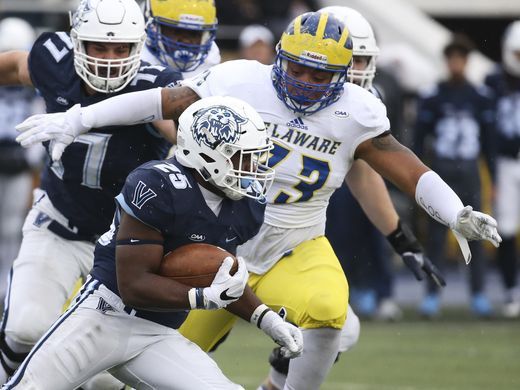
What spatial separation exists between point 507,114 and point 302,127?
4.74 meters

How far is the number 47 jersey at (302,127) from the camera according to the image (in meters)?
5.16

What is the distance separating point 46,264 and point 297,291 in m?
1.10

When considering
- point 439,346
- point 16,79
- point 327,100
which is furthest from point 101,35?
point 439,346

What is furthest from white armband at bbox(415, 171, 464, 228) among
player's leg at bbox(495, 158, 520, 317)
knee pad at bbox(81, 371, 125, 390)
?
player's leg at bbox(495, 158, 520, 317)

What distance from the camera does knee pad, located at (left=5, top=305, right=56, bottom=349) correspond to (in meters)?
5.14

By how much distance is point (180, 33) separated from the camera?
6176mm

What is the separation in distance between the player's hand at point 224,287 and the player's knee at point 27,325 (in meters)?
1.10

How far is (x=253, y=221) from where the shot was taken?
4.67 meters

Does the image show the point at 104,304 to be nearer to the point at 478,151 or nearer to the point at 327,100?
the point at 327,100

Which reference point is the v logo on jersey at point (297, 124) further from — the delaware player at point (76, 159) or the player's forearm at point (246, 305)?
the player's forearm at point (246, 305)

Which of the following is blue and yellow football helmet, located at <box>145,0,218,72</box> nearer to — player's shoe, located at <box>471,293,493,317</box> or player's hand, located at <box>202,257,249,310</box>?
player's hand, located at <box>202,257,249,310</box>

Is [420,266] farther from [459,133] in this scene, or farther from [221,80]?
[459,133]

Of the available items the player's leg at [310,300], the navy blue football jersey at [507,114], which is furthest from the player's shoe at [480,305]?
the player's leg at [310,300]

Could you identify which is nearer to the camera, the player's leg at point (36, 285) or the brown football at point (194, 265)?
the brown football at point (194, 265)
